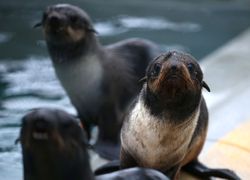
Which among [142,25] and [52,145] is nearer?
[52,145]

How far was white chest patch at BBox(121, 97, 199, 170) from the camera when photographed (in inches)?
159

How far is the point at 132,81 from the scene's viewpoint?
5.52 metres

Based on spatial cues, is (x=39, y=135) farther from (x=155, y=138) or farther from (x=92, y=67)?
(x=92, y=67)

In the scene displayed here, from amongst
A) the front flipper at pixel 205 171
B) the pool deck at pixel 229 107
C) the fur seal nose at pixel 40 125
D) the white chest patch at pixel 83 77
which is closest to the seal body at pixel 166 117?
the front flipper at pixel 205 171

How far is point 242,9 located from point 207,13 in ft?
1.73

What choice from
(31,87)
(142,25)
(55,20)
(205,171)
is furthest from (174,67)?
(142,25)

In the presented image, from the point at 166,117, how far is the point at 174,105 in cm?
13

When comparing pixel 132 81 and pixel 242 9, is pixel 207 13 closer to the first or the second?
pixel 242 9

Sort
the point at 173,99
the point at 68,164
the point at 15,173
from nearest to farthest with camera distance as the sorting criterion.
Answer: the point at 68,164
the point at 173,99
the point at 15,173

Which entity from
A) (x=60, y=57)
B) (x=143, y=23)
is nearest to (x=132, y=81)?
(x=60, y=57)

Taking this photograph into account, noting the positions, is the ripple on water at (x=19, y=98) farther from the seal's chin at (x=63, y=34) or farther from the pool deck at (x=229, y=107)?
the pool deck at (x=229, y=107)

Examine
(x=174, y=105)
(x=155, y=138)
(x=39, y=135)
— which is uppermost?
(x=39, y=135)

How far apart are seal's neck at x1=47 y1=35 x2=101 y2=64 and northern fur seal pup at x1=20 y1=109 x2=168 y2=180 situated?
1.96m

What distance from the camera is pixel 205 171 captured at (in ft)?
15.5
